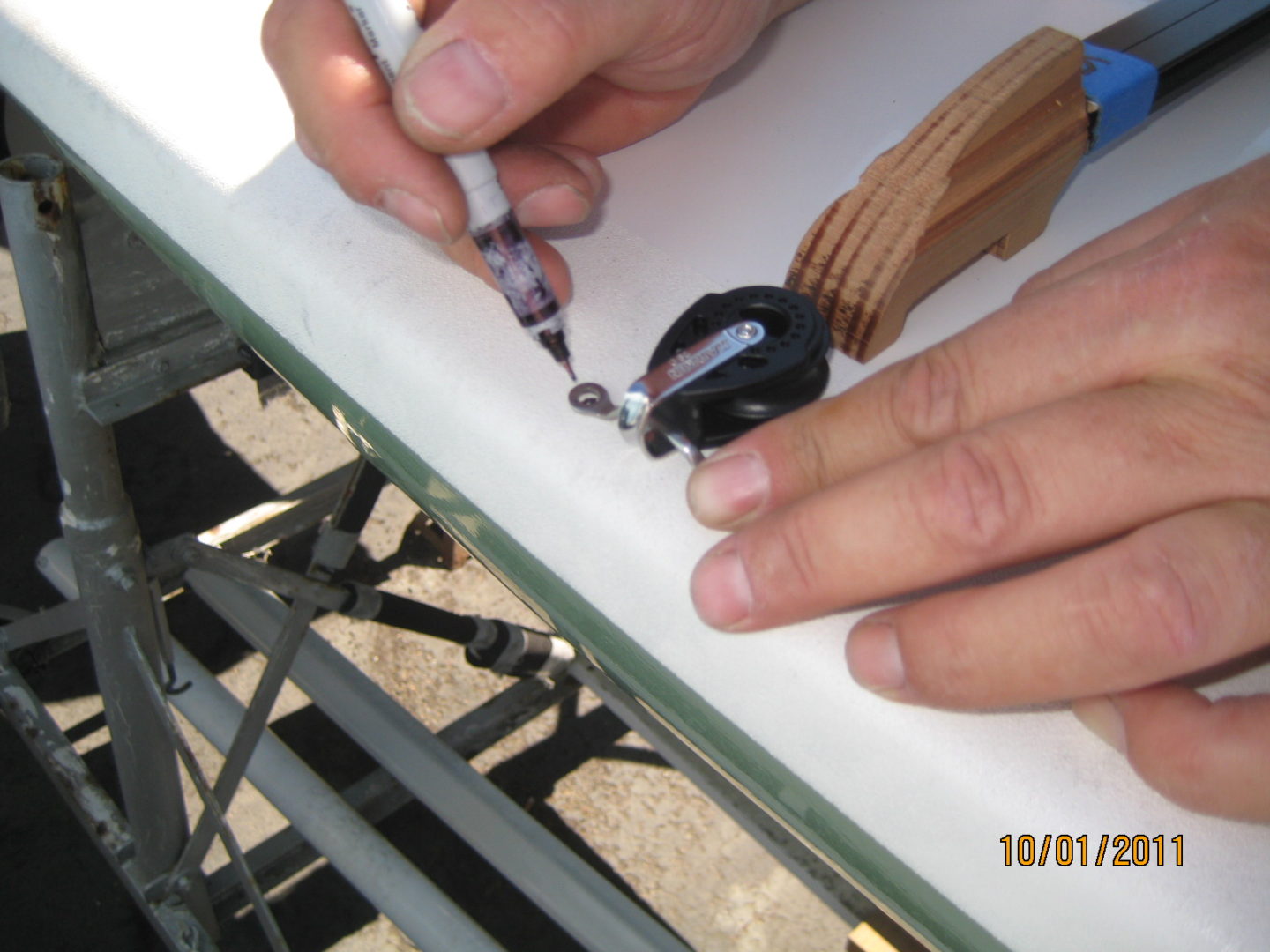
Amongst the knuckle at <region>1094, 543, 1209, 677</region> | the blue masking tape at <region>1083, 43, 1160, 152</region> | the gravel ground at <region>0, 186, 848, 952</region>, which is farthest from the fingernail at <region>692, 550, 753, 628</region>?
the gravel ground at <region>0, 186, 848, 952</region>

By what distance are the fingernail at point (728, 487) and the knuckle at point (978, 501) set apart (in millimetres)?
65

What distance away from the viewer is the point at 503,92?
472mm

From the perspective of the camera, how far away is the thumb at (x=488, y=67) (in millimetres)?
461

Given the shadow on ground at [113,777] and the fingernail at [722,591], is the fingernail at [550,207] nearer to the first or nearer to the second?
the fingernail at [722,591]

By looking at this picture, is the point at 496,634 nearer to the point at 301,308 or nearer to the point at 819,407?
the point at 301,308

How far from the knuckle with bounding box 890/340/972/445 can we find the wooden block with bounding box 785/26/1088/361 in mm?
56

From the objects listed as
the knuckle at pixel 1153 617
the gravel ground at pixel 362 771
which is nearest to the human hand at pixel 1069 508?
the knuckle at pixel 1153 617

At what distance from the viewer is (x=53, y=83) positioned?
2.28 feet

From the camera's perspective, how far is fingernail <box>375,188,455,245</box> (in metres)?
0.51

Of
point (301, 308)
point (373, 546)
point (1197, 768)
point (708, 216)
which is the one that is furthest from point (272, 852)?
point (1197, 768)

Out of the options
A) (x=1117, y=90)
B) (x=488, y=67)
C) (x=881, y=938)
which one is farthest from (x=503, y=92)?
(x=881, y=938)

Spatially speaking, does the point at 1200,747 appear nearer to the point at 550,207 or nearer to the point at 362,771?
the point at 550,207

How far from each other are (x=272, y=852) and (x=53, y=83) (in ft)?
2.93
